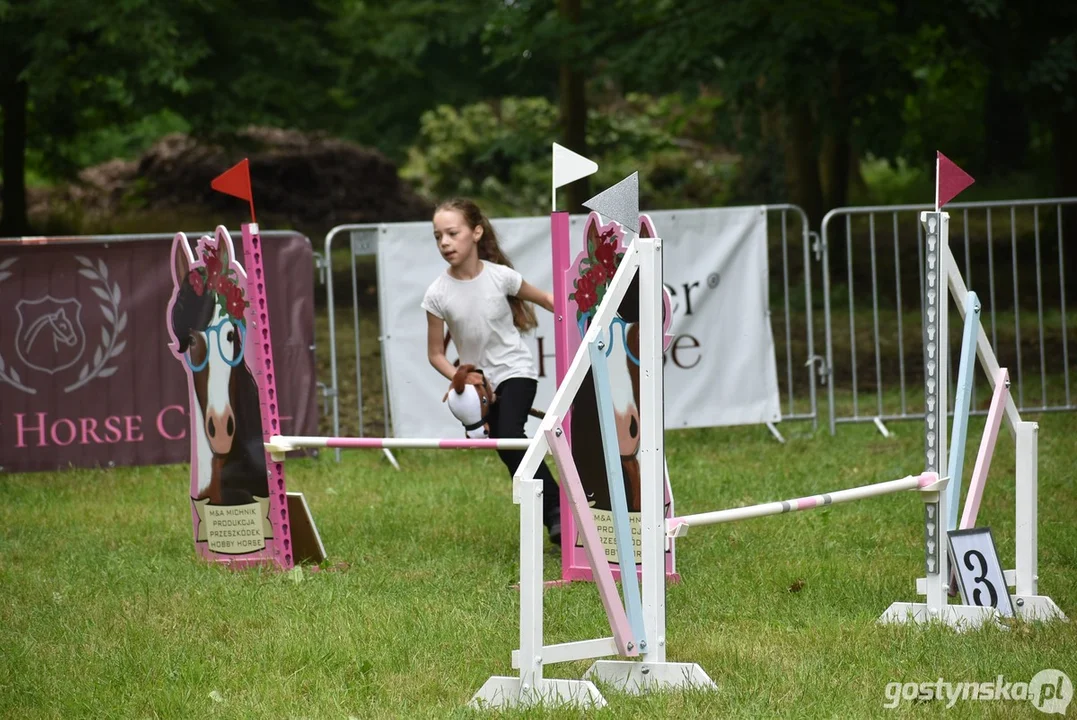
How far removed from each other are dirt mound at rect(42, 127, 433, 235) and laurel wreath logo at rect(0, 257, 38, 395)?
1498 centimetres

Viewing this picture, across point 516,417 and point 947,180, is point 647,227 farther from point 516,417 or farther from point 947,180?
point 947,180

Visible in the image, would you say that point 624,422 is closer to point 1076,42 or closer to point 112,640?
point 112,640

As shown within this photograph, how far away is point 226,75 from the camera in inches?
696

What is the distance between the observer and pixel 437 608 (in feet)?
18.9

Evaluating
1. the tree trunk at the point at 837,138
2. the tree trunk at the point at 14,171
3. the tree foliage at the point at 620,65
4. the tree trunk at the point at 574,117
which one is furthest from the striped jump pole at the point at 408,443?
the tree trunk at the point at 14,171

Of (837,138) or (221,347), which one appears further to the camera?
(837,138)

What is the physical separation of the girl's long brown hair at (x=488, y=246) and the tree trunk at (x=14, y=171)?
554 inches

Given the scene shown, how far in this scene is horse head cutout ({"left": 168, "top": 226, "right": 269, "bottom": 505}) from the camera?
6758 millimetres

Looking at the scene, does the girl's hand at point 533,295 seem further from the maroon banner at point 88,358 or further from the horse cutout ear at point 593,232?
the maroon banner at point 88,358

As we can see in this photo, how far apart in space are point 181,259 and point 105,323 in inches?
115

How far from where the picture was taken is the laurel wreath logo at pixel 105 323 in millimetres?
9789

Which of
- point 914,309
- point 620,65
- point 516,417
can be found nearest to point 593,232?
point 516,417

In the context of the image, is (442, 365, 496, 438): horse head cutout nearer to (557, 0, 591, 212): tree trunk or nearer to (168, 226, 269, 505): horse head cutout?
(168, 226, 269, 505): horse head cutout

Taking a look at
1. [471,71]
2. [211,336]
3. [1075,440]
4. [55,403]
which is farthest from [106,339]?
[471,71]
